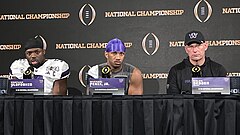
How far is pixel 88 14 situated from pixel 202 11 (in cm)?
121

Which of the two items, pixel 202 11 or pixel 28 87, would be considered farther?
pixel 202 11

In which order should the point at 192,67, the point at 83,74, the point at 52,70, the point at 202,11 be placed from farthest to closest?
the point at 83,74 < the point at 202,11 < the point at 52,70 < the point at 192,67

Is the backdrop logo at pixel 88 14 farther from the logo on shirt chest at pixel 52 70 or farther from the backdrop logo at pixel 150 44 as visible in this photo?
the logo on shirt chest at pixel 52 70

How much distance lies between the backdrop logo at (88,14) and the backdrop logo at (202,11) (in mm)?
1094

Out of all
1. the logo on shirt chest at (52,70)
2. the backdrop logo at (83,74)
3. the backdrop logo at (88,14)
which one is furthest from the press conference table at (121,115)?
the backdrop logo at (88,14)

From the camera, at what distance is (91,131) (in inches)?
104

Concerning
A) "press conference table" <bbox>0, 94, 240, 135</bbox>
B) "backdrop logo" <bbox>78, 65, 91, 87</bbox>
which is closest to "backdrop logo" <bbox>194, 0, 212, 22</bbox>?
"backdrop logo" <bbox>78, 65, 91, 87</bbox>

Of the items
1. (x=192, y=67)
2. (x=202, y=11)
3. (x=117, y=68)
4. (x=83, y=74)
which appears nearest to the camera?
(x=192, y=67)

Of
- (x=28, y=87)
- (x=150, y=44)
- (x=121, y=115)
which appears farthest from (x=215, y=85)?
(x=150, y=44)

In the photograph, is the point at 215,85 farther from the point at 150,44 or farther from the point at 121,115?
the point at 150,44

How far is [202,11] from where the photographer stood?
488 centimetres

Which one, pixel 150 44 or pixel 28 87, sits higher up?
pixel 150 44

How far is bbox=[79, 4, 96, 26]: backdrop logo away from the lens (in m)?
5.05

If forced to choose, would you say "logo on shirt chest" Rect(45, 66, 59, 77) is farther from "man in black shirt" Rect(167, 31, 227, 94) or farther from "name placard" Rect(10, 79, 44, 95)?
"name placard" Rect(10, 79, 44, 95)
